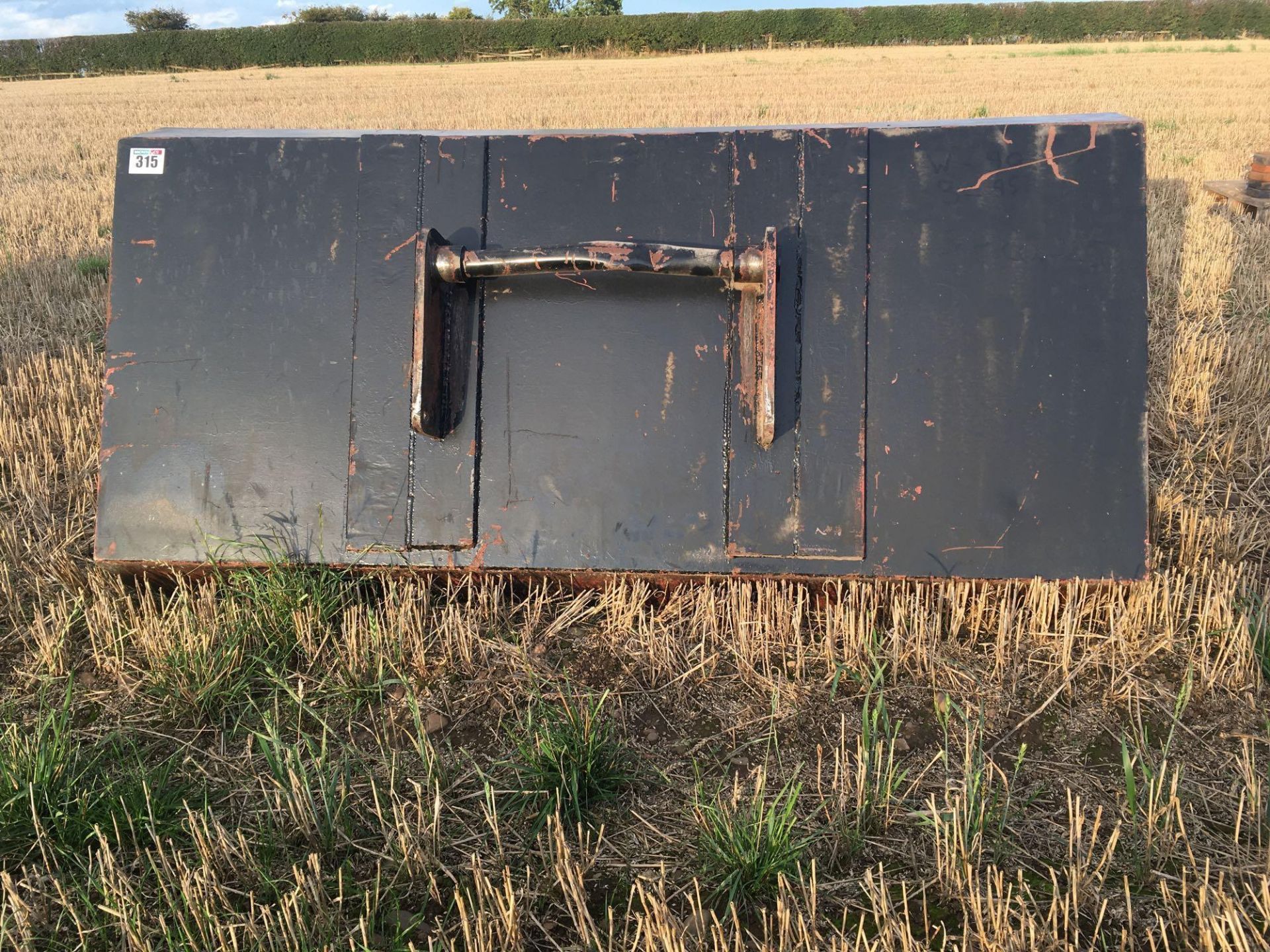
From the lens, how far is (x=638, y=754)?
239cm

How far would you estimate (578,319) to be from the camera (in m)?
2.81

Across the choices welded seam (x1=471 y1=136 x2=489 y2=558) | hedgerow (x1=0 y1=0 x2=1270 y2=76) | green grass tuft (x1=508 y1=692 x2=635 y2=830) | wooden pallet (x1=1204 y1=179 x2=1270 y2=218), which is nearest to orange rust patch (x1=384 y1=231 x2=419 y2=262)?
welded seam (x1=471 y1=136 x2=489 y2=558)

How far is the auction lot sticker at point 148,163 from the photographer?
A: 2980 mm

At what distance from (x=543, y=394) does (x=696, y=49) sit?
40.7 meters

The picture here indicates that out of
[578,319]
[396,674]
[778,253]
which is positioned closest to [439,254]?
[578,319]

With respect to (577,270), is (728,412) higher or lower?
lower

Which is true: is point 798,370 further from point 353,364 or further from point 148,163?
point 148,163

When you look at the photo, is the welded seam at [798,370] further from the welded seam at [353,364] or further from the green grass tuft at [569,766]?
the welded seam at [353,364]

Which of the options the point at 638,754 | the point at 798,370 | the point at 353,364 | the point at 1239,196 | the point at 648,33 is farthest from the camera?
the point at 648,33

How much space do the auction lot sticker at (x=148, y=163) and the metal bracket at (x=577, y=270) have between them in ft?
3.21

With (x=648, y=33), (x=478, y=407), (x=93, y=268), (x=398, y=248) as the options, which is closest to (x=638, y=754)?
(x=478, y=407)

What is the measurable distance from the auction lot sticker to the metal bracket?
3.21 ft

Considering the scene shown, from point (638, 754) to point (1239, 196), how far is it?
26.7 feet

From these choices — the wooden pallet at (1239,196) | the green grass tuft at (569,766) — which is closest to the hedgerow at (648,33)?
the wooden pallet at (1239,196)
